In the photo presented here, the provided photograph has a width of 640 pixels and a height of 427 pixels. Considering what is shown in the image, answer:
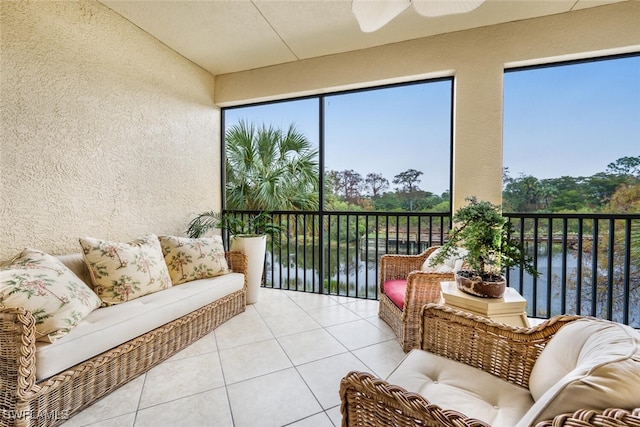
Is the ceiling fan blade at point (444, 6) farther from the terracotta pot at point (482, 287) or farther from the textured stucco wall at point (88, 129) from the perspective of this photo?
the textured stucco wall at point (88, 129)

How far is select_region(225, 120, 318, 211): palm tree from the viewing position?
3.70m

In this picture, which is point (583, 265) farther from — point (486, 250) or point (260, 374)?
point (260, 374)

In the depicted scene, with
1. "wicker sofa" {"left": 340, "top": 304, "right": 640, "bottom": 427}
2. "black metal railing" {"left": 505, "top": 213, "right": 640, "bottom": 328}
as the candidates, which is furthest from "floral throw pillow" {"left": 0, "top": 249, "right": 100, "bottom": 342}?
"black metal railing" {"left": 505, "top": 213, "right": 640, "bottom": 328}

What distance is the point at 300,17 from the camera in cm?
251

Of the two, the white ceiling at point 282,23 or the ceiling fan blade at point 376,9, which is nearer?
the ceiling fan blade at point 376,9

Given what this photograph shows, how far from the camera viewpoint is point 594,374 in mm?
639

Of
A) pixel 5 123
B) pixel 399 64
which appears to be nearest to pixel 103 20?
pixel 5 123

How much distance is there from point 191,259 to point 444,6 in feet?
8.48

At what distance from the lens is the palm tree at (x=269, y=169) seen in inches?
146

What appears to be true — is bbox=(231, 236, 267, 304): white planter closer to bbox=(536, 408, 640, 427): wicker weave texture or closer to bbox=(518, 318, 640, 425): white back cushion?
bbox=(518, 318, 640, 425): white back cushion

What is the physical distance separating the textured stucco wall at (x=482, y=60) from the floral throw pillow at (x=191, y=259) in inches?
86.1

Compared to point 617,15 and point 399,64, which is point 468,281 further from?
point 617,15

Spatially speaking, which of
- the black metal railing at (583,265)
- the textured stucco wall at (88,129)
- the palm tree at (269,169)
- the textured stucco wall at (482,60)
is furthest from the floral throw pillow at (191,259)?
the black metal railing at (583,265)

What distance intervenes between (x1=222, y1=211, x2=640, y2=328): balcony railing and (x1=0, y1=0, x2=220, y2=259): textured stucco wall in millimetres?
1461
